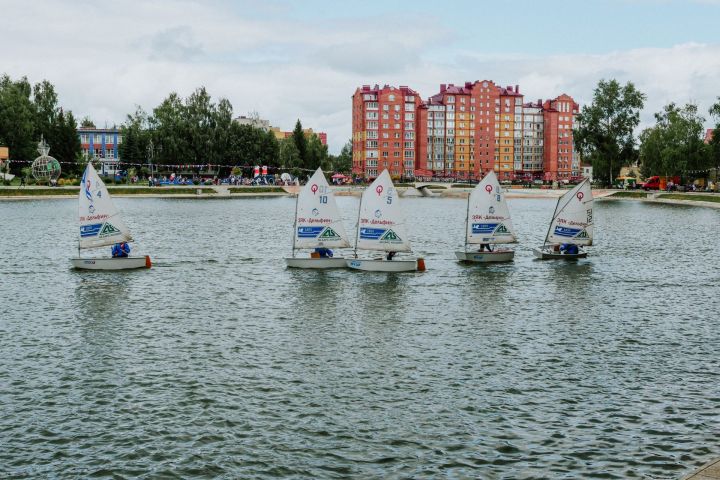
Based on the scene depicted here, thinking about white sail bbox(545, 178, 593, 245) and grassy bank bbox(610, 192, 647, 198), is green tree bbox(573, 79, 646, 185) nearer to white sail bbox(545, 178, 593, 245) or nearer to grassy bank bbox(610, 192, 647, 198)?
grassy bank bbox(610, 192, 647, 198)

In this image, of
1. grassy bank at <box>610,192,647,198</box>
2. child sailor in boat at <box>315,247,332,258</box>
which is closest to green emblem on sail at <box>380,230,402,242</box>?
child sailor in boat at <box>315,247,332,258</box>

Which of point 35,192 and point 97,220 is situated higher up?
point 35,192

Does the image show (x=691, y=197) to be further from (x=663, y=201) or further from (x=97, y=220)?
(x=97, y=220)

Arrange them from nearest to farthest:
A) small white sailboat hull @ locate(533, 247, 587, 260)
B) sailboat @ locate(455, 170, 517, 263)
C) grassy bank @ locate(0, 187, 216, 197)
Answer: sailboat @ locate(455, 170, 517, 263) < small white sailboat hull @ locate(533, 247, 587, 260) < grassy bank @ locate(0, 187, 216, 197)

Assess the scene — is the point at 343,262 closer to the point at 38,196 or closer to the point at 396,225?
the point at 396,225

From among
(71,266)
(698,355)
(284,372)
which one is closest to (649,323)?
(698,355)

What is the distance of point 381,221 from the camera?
56.1m

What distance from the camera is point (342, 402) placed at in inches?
998

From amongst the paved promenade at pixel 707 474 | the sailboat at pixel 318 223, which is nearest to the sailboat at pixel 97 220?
the sailboat at pixel 318 223

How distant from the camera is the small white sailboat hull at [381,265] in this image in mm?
55031

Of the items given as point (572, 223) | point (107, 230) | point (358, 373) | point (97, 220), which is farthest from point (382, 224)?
point (358, 373)

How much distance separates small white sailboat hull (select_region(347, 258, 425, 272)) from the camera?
2167 inches

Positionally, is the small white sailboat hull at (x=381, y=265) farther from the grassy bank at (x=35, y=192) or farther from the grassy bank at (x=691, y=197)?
the grassy bank at (x=35, y=192)

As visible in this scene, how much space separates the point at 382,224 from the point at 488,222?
11.5m
